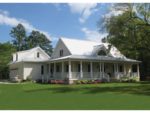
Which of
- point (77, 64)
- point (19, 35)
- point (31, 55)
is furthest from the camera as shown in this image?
point (19, 35)

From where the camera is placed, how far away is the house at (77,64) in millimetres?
35906

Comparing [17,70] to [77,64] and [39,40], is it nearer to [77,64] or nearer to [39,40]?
[77,64]

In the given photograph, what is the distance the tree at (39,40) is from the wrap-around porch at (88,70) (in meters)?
44.8

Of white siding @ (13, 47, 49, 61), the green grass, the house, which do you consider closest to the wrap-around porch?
the house

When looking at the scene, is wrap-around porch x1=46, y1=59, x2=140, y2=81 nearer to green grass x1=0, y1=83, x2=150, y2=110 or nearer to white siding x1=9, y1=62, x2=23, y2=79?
white siding x1=9, y1=62, x2=23, y2=79

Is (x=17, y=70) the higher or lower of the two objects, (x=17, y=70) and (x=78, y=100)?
the higher

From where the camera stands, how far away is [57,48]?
135 feet

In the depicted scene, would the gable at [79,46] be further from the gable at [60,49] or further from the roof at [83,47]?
the gable at [60,49]

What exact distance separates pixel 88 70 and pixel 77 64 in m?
2.03

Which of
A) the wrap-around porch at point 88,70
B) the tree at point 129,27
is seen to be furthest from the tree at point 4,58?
the tree at point 129,27

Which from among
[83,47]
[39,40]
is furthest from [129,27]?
[39,40]

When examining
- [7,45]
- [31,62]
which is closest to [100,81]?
[31,62]

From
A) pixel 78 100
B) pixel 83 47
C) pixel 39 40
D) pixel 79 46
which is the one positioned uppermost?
pixel 39 40

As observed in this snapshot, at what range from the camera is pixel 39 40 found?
87312 millimetres
